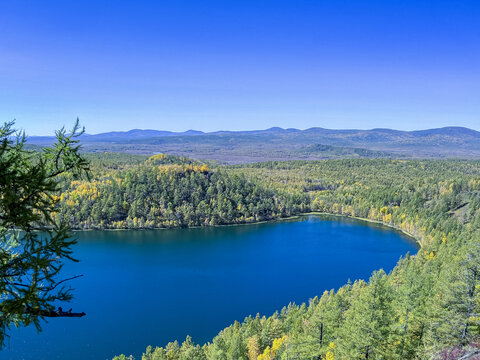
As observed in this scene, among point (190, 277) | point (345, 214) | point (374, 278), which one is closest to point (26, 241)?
point (374, 278)

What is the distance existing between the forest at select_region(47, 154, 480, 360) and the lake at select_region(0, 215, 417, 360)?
406cm

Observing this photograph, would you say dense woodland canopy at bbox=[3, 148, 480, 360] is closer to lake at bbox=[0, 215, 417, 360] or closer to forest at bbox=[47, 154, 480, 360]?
forest at bbox=[47, 154, 480, 360]

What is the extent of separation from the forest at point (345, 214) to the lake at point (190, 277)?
4.06 m

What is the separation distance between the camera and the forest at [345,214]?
14.3m

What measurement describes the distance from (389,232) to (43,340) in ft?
239

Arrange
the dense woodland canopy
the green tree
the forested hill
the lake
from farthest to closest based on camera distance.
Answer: the lake → the dense woodland canopy → the forested hill → the green tree

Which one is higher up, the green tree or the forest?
the green tree

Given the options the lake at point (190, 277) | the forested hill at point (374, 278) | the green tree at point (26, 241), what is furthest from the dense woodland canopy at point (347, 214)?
the lake at point (190, 277)

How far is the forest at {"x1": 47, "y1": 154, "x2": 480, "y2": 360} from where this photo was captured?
14.3 m

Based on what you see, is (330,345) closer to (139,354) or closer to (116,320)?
(139,354)

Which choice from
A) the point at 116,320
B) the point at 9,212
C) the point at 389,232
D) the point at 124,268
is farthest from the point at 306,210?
the point at 9,212

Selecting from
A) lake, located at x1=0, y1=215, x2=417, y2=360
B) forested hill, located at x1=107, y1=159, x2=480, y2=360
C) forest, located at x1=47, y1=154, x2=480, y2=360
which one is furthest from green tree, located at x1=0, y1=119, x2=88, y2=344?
lake, located at x1=0, y1=215, x2=417, y2=360

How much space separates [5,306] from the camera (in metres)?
4.07

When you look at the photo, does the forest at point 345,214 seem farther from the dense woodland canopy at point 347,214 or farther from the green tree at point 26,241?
the green tree at point 26,241
